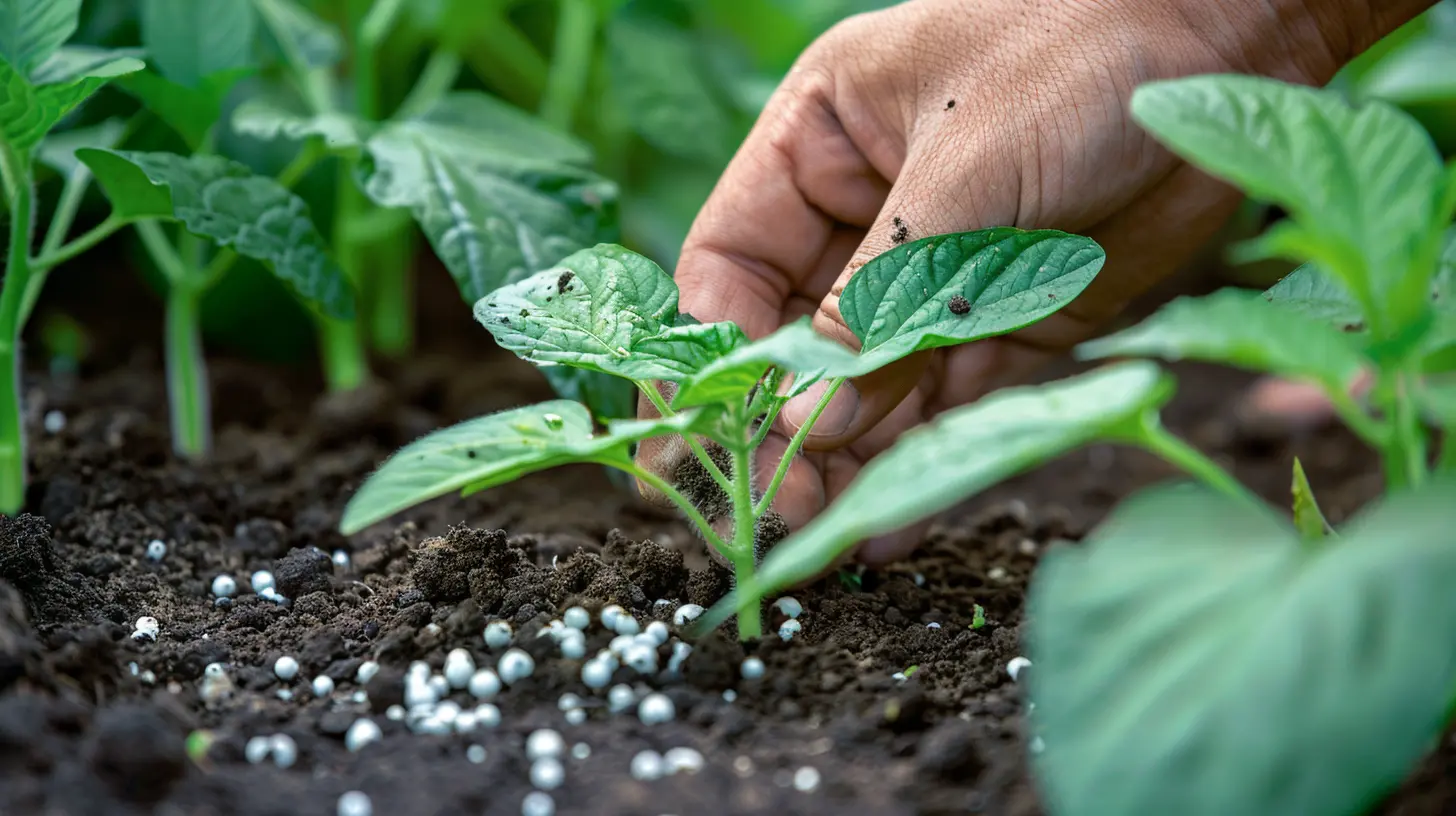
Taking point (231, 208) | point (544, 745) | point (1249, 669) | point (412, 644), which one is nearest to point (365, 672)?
point (412, 644)

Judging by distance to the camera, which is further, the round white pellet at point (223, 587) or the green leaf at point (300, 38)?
the green leaf at point (300, 38)

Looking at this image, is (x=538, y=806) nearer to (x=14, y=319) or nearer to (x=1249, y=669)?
(x=1249, y=669)

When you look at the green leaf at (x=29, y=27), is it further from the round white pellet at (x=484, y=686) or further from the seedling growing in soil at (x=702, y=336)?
the round white pellet at (x=484, y=686)

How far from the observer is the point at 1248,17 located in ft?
4.53

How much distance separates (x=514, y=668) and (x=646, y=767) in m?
0.19

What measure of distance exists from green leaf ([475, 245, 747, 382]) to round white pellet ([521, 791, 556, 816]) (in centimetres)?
36

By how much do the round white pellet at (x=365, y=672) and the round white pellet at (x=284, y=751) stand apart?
12 centimetres

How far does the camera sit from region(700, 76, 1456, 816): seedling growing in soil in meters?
0.64

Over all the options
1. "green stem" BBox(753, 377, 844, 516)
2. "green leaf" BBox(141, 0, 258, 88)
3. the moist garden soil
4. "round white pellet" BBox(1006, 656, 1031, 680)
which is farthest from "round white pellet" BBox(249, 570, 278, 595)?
"round white pellet" BBox(1006, 656, 1031, 680)

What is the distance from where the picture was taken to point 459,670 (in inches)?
39.3

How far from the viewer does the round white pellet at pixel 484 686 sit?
98 centimetres

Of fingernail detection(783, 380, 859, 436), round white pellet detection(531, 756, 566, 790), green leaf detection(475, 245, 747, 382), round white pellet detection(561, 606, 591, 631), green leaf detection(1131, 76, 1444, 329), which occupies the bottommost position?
round white pellet detection(561, 606, 591, 631)

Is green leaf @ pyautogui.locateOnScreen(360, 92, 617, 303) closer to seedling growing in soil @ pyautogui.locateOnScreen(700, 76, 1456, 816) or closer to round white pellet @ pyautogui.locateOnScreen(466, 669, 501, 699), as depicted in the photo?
round white pellet @ pyautogui.locateOnScreen(466, 669, 501, 699)

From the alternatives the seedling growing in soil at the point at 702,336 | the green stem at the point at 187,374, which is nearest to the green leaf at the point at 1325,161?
the seedling growing in soil at the point at 702,336
